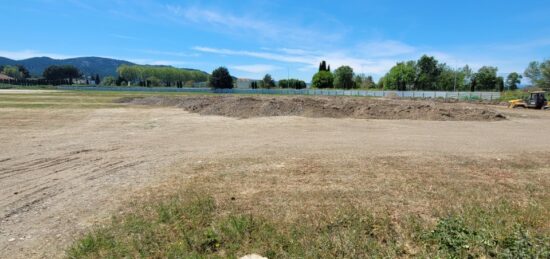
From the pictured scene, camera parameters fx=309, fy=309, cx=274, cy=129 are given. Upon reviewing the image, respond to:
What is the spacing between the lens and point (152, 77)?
588 feet

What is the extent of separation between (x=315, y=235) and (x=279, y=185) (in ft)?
7.78

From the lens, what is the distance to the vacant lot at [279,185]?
4.51 meters

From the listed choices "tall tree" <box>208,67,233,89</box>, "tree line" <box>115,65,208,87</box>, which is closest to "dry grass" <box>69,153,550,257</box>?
"tall tree" <box>208,67,233,89</box>

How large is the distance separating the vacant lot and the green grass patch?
32 mm

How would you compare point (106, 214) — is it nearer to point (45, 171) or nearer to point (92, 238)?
point (92, 238)

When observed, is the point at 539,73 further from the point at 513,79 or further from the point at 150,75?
the point at 150,75

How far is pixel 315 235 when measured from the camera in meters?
4.44

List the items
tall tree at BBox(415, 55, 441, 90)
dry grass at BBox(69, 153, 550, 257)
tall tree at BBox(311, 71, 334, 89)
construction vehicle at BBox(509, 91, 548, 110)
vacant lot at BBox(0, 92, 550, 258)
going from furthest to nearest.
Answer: tall tree at BBox(311, 71, 334, 89) < tall tree at BBox(415, 55, 441, 90) < construction vehicle at BBox(509, 91, 548, 110) < vacant lot at BBox(0, 92, 550, 258) < dry grass at BBox(69, 153, 550, 257)

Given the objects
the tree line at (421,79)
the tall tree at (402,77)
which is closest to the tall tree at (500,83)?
the tree line at (421,79)

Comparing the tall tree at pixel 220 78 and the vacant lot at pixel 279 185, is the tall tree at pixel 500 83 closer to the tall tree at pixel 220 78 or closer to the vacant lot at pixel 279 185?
the tall tree at pixel 220 78

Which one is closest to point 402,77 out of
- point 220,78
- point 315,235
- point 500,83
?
point 500,83

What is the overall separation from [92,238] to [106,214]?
0.98m

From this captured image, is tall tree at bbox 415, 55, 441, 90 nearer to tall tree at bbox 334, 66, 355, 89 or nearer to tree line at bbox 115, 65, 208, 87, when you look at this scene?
tall tree at bbox 334, 66, 355, 89

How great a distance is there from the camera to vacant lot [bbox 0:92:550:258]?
177 inches
